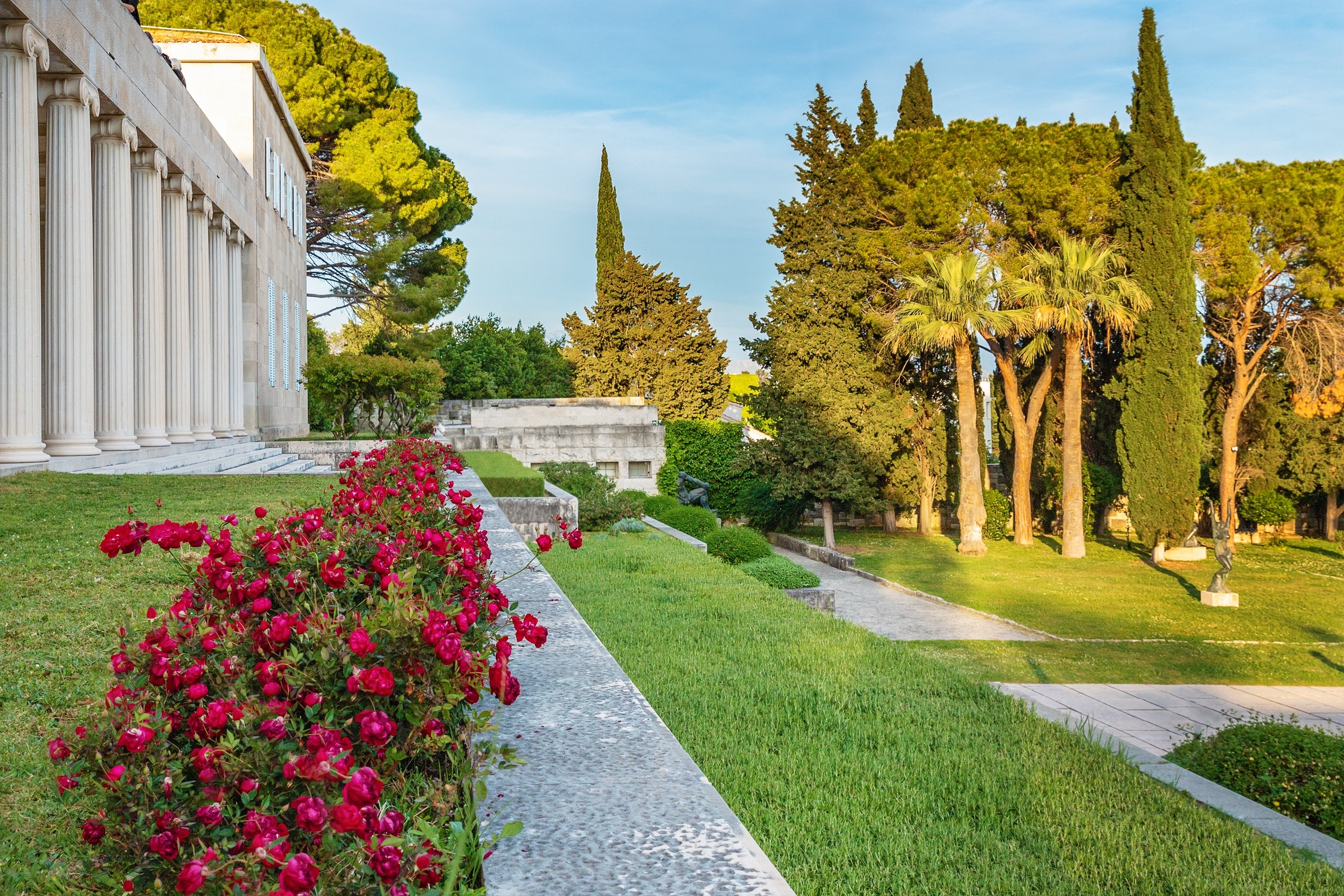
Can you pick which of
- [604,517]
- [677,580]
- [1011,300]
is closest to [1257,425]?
[1011,300]

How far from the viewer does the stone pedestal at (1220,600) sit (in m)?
17.1

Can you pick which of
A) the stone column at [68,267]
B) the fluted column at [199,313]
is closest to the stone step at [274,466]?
the fluted column at [199,313]

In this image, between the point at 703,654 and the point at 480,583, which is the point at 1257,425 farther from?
the point at 480,583

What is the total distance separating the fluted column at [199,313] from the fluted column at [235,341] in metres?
2.25

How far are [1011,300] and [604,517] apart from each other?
14.0 metres

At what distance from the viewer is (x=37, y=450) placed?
33.0 feet

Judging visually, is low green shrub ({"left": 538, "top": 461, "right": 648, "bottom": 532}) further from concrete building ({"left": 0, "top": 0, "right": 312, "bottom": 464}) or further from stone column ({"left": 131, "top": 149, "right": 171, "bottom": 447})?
concrete building ({"left": 0, "top": 0, "right": 312, "bottom": 464})

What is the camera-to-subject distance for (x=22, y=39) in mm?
9633

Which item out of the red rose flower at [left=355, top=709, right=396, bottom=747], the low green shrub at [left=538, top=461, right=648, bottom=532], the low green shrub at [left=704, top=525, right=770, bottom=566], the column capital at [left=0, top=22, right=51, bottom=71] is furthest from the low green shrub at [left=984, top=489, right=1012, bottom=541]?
the red rose flower at [left=355, top=709, right=396, bottom=747]

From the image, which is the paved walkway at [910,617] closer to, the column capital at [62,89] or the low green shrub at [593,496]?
the low green shrub at [593,496]

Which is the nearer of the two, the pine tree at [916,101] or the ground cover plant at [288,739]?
the ground cover plant at [288,739]

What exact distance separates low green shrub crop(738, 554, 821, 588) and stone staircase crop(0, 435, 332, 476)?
7106mm

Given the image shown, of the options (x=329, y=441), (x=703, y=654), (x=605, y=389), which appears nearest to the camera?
(x=703, y=654)

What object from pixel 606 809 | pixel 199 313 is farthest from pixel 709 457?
pixel 606 809
